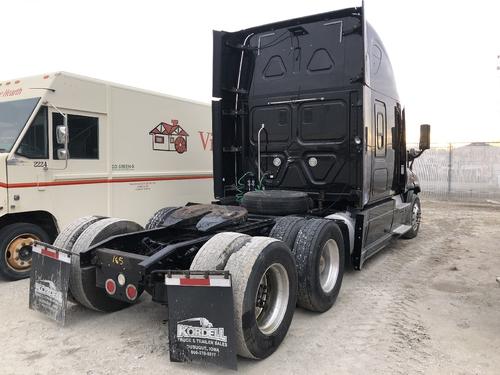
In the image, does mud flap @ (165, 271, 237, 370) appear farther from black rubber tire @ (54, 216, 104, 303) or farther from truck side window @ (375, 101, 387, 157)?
truck side window @ (375, 101, 387, 157)

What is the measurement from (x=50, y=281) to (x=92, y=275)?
1.21 ft

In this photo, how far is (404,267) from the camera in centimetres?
654

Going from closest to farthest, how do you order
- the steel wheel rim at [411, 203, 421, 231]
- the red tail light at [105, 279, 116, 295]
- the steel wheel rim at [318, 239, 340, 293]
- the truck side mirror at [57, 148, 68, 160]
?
the red tail light at [105, 279, 116, 295] < the steel wheel rim at [318, 239, 340, 293] < the truck side mirror at [57, 148, 68, 160] < the steel wheel rim at [411, 203, 421, 231]

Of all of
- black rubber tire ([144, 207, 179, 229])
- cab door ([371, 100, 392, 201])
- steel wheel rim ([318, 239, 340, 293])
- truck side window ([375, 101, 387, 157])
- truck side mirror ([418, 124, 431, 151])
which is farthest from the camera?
truck side mirror ([418, 124, 431, 151])

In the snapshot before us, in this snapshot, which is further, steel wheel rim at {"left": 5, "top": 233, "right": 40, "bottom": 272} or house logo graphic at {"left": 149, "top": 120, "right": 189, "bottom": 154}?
house logo graphic at {"left": 149, "top": 120, "right": 189, "bottom": 154}

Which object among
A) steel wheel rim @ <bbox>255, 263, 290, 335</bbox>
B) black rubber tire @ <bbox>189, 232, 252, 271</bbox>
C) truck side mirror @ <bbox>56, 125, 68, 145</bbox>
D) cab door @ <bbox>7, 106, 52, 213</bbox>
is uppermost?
truck side mirror @ <bbox>56, 125, 68, 145</bbox>

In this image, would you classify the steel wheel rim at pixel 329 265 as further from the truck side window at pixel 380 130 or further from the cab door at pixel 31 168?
the cab door at pixel 31 168

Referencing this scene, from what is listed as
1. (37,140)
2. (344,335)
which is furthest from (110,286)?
(37,140)

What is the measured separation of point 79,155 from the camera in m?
6.66

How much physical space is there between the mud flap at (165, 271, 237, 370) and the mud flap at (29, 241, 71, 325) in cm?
123

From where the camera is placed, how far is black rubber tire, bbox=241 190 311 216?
5.39 m

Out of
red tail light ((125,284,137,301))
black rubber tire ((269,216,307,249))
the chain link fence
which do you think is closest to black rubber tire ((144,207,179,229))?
black rubber tire ((269,216,307,249))

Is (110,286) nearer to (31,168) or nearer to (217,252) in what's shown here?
(217,252)

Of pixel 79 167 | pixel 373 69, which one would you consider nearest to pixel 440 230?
pixel 373 69
